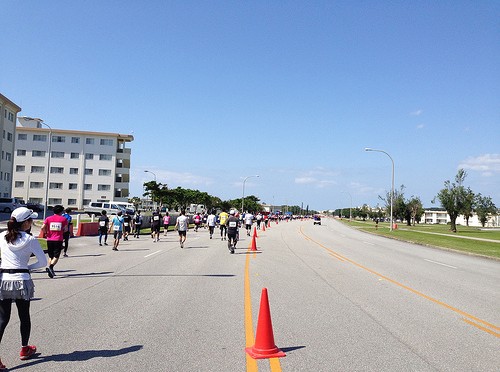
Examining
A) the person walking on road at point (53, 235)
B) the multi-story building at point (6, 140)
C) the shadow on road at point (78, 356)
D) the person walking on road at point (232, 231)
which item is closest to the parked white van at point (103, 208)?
the multi-story building at point (6, 140)

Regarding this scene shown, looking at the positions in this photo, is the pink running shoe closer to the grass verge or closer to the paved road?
the paved road

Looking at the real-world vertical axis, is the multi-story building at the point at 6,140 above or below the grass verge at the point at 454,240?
above

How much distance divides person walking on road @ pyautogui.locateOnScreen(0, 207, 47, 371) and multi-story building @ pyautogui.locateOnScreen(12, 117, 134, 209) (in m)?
80.0

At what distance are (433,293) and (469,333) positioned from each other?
386cm

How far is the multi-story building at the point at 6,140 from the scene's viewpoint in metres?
62.3

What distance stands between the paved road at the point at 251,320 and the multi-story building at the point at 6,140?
56799 millimetres

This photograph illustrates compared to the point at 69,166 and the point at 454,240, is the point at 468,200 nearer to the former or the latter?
the point at 454,240

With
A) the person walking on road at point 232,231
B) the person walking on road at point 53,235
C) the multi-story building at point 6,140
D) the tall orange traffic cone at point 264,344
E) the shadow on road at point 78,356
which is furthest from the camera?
the multi-story building at point 6,140

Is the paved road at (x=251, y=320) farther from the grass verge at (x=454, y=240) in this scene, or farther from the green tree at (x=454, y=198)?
the green tree at (x=454, y=198)

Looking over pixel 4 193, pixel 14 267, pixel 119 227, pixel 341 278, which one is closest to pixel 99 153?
pixel 4 193

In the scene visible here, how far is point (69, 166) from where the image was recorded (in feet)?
270

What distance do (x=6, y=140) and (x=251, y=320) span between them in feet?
218

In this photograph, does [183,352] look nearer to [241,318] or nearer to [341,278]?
[241,318]

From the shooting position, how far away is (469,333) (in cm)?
701
